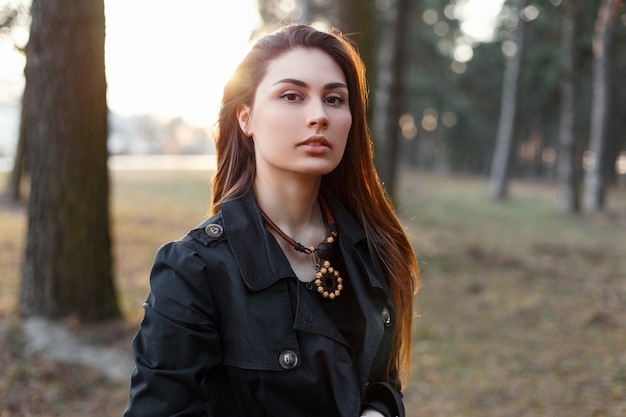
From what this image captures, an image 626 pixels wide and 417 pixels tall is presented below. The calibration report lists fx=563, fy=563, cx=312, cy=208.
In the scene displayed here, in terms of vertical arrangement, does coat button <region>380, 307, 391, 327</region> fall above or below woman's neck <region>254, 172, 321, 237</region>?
below

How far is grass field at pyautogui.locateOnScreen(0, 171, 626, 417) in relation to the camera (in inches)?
173

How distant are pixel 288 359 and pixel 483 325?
5.30 m

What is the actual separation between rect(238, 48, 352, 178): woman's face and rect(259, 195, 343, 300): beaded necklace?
228mm

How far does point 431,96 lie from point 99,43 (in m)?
27.5

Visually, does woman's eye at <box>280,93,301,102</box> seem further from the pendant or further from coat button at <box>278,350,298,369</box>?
coat button at <box>278,350,298,369</box>

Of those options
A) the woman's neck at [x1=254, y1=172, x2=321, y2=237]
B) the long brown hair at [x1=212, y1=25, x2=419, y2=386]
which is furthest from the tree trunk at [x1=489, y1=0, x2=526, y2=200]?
the woman's neck at [x1=254, y1=172, x2=321, y2=237]

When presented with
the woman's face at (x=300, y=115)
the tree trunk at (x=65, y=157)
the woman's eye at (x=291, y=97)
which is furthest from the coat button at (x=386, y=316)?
the tree trunk at (x=65, y=157)

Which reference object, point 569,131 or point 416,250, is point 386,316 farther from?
point 569,131

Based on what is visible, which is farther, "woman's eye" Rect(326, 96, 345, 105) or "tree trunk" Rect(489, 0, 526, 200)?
"tree trunk" Rect(489, 0, 526, 200)

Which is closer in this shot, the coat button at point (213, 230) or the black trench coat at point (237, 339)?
the black trench coat at point (237, 339)

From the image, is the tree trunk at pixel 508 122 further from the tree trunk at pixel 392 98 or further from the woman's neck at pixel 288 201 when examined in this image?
the woman's neck at pixel 288 201

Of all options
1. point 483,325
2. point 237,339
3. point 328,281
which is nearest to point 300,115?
point 328,281

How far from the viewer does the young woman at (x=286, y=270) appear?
5.40 feet

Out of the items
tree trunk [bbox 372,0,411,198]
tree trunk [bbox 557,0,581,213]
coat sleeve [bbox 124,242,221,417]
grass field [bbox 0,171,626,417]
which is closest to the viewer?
coat sleeve [bbox 124,242,221,417]
